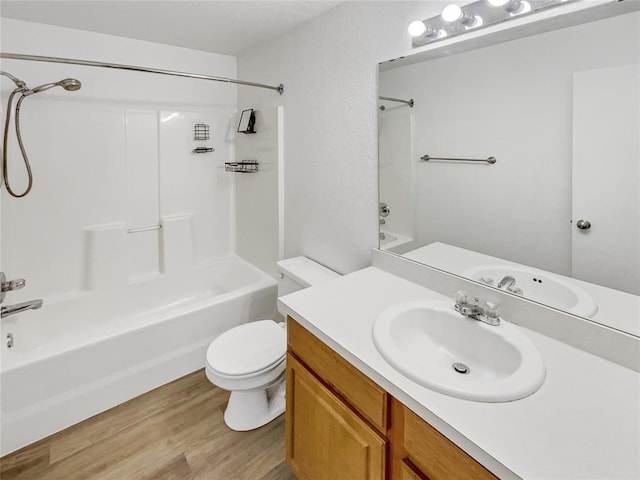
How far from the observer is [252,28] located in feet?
6.89

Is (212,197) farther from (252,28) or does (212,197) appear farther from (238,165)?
(252,28)

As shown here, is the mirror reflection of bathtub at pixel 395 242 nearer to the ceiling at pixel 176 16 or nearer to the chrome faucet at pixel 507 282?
the chrome faucet at pixel 507 282

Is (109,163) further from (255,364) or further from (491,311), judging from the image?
(491,311)

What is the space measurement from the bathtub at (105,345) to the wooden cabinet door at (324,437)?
107 cm

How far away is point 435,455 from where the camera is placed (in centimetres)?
79

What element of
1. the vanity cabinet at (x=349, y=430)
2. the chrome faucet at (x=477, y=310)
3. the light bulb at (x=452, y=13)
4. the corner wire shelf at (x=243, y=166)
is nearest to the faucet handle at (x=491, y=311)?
the chrome faucet at (x=477, y=310)

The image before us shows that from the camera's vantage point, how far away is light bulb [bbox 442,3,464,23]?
119cm

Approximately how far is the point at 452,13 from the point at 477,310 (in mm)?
1066

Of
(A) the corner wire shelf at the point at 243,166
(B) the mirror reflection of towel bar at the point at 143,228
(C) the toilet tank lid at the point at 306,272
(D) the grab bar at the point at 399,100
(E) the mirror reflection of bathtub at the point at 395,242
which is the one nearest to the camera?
(D) the grab bar at the point at 399,100

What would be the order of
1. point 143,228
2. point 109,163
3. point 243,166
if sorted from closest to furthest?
point 109,163, point 143,228, point 243,166

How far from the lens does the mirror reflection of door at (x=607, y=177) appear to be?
0.93m

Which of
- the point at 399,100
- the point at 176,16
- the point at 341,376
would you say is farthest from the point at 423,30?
the point at 176,16

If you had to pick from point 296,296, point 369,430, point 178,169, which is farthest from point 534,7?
A: point 178,169

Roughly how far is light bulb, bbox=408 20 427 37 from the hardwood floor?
1980 mm
